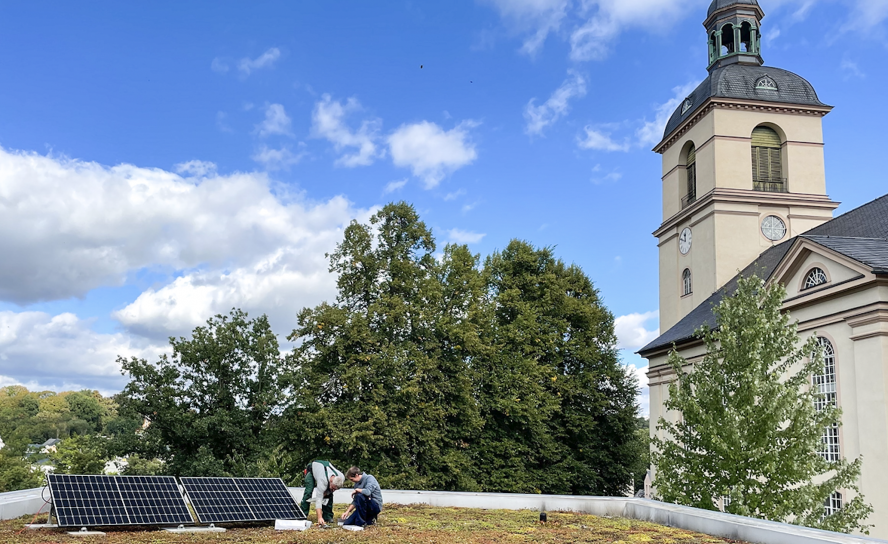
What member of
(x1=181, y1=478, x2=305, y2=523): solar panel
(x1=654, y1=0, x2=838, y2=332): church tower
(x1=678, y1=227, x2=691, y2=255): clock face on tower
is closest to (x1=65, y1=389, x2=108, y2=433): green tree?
(x1=678, y1=227, x2=691, y2=255): clock face on tower

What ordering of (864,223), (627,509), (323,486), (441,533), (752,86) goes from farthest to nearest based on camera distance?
Answer: (752,86) → (864,223) → (627,509) → (323,486) → (441,533)

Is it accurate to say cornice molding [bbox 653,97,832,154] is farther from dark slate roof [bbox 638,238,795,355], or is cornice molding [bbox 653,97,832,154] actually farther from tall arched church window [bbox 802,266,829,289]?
tall arched church window [bbox 802,266,829,289]

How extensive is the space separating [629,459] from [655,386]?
5.37m

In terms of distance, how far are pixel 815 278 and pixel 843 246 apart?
5.55 ft

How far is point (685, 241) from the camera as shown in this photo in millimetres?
44812

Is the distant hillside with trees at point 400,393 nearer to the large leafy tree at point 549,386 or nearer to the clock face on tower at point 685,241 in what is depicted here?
the large leafy tree at point 549,386

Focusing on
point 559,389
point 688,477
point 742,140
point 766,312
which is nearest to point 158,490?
point 688,477

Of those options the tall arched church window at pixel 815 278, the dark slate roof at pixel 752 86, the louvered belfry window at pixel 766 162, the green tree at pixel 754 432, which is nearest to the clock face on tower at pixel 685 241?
the louvered belfry window at pixel 766 162

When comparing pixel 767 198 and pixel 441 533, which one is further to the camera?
pixel 767 198

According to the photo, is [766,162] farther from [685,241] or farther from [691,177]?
[685,241]

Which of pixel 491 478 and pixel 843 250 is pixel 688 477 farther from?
pixel 491 478

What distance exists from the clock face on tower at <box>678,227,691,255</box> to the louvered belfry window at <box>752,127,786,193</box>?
4748 mm


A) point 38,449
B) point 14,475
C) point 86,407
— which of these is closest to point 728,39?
point 14,475

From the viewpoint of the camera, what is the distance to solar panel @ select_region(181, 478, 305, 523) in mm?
14383
